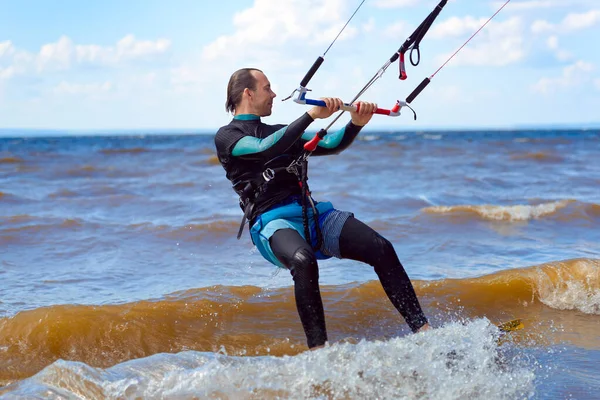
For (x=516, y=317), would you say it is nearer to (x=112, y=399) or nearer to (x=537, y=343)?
(x=537, y=343)

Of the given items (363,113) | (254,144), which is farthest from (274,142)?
(363,113)

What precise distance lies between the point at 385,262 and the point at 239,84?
5.14 ft

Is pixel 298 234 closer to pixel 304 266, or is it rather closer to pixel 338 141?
pixel 304 266

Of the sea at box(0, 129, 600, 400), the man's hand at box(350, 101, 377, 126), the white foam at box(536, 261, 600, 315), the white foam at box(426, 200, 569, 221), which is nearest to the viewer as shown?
the sea at box(0, 129, 600, 400)

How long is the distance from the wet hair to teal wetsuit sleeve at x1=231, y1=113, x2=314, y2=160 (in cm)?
46

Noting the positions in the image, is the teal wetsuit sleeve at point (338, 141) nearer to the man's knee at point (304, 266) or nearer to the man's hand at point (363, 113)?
the man's hand at point (363, 113)

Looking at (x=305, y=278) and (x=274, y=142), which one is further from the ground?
(x=274, y=142)

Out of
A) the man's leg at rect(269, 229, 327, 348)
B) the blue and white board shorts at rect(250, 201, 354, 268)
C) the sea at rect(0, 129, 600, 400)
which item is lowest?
the sea at rect(0, 129, 600, 400)

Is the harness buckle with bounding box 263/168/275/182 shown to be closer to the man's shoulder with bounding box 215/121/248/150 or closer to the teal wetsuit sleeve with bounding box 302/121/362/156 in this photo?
the man's shoulder with bounding box 215/121/248/150

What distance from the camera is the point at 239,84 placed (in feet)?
16.4

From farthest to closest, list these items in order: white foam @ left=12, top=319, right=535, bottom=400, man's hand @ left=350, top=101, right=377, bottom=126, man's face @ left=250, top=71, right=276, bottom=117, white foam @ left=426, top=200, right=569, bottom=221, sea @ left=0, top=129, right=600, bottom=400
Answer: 1. white foam @ left=426, top=200, right=569, bottom=221
2. man's face @ left=250, top=71, right=276, bottom=117
3. man's hand @ left=350, top=101, right=377, bottom=126
4. sea @ left=0, top=129, right=600, bottom=400
5. white foam @ left=12, top=319, right=535, bottom=400

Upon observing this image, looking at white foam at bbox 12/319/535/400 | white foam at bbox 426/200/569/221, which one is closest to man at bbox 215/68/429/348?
white foam at bbox 12/319/535/400

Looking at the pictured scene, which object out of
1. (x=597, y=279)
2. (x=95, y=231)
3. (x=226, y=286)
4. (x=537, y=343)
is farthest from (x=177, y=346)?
(x=95, y=231)

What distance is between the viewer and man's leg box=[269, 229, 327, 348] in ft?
14.6
